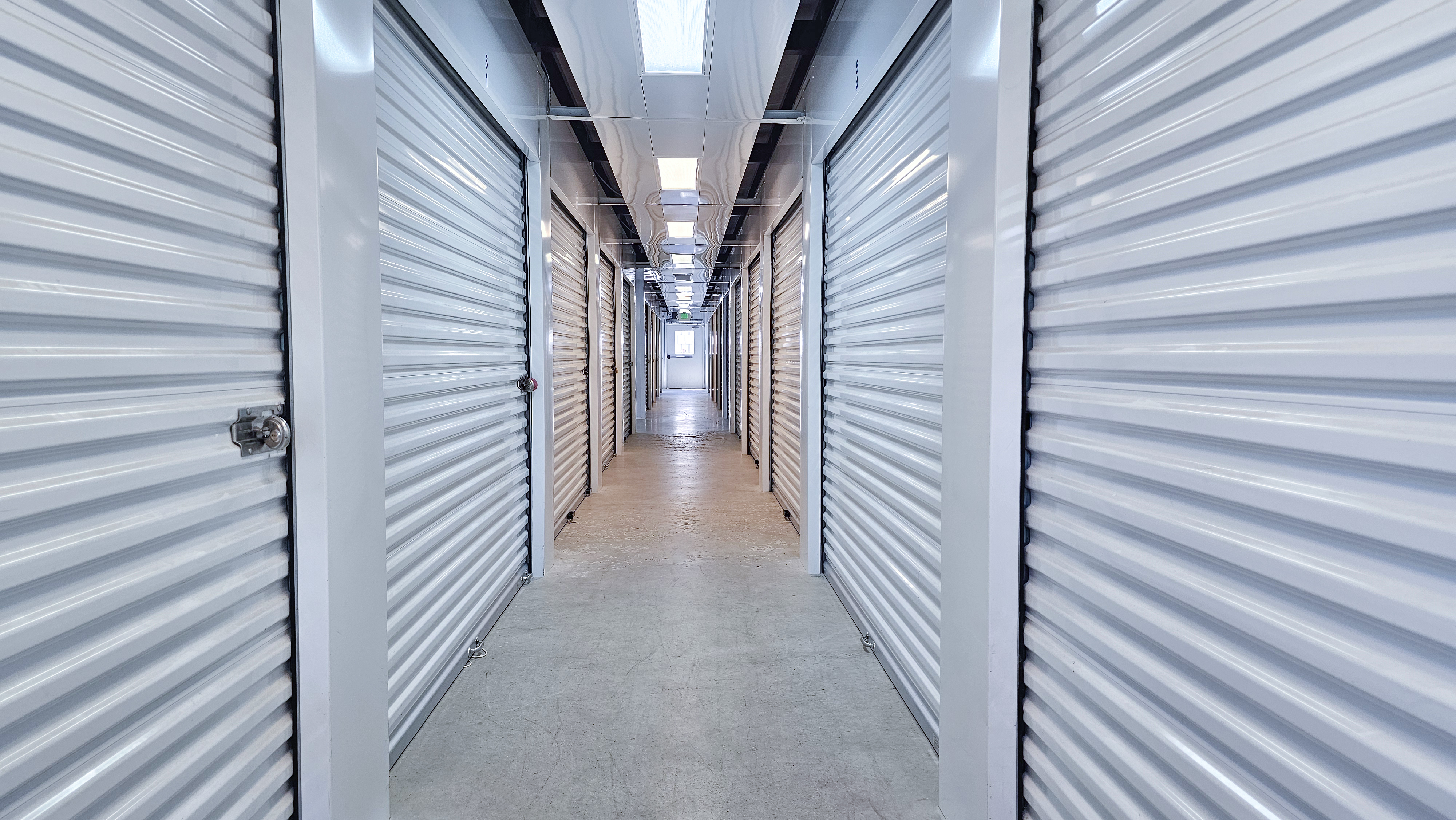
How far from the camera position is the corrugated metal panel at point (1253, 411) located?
0.84 metres

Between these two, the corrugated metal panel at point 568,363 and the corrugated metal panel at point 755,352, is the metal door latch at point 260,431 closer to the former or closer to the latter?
the corrugated metal panel at point 568,363

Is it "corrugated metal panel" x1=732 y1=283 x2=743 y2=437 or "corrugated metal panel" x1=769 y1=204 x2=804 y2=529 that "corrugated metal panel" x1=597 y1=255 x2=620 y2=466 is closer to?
"corrugated metal panel" x1=769 y1=204 x2=804 y2=529

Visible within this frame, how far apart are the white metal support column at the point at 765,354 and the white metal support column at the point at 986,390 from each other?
468 cm

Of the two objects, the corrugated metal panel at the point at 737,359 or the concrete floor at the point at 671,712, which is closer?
the concrete floor at the point at 671,712

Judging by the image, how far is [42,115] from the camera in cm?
105

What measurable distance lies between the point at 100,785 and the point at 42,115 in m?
1.14

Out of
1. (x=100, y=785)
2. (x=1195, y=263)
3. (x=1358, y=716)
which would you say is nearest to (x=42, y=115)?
(x=100, y=785)

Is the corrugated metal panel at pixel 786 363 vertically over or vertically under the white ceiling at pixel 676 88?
under

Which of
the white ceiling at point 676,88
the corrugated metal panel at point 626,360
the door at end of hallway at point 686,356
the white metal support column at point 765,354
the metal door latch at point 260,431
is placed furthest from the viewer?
the door at end of hallway at point 686,356

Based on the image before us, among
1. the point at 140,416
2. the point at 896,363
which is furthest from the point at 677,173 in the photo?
the point at 140,416

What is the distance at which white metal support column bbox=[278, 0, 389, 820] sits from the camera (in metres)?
1.58

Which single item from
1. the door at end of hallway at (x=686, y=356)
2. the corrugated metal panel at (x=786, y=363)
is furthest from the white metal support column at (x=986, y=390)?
the door at end of hallway at (x=686, y=356)

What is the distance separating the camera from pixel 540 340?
385 cm

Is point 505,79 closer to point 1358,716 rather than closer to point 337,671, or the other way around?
point 337,671
